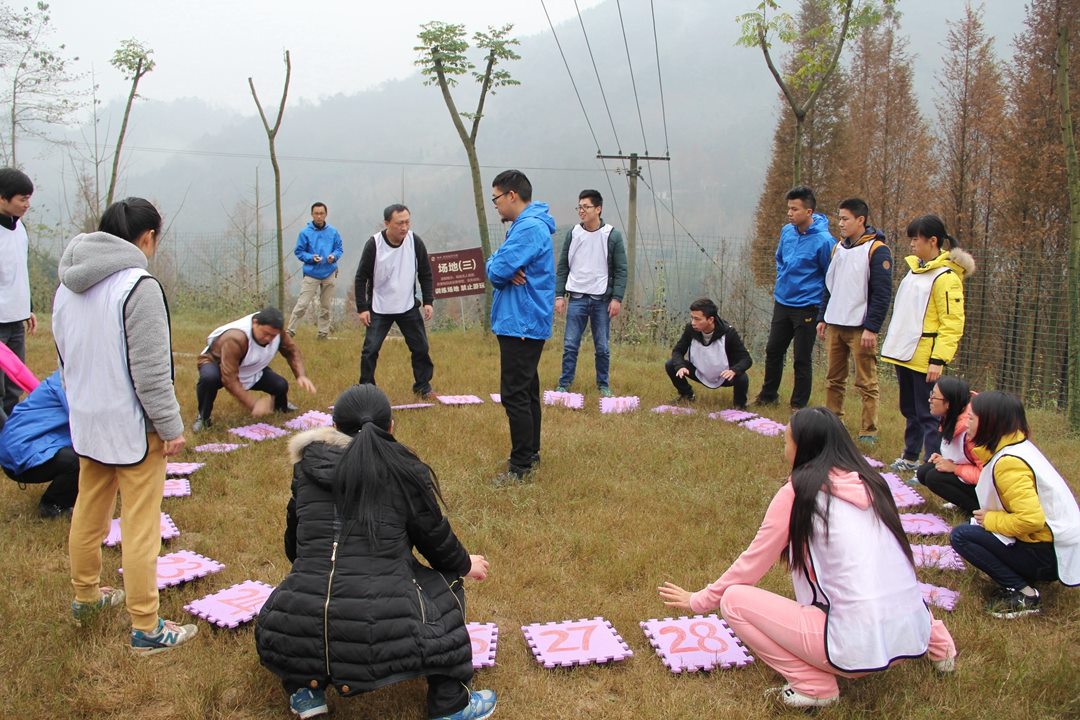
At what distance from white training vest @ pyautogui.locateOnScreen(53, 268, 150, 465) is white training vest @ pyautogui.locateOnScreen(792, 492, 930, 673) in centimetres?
270

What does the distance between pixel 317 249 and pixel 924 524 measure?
8.90 meters

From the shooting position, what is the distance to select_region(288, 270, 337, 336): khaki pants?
11.1 metres

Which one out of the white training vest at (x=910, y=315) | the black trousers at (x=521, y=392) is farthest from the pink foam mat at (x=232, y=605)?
the white training vest at (x=910, y=315)

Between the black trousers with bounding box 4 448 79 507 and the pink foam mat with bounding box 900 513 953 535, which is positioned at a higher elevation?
the black trousers with bounding box 4 448 79 507

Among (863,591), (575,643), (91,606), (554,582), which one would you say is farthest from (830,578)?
(91,606)

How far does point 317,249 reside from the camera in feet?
36.0

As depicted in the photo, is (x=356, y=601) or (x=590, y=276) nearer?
(x=356, y=601)

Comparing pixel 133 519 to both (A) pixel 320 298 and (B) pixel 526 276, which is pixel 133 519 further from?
(A) pixel 320 298

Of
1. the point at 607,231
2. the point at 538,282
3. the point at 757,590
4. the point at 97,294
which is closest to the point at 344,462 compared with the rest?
the point at 97,294

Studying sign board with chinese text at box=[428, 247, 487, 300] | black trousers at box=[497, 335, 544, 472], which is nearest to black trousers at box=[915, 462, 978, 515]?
black trousers at box=[497, 335, 544, 472]

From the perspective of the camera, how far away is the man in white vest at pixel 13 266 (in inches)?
201

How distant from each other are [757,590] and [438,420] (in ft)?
14.1

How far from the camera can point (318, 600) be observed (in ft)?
8.27

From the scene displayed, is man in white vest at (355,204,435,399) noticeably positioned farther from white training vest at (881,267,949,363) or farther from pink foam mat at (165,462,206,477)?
white training vest at (881,267,949,363)
